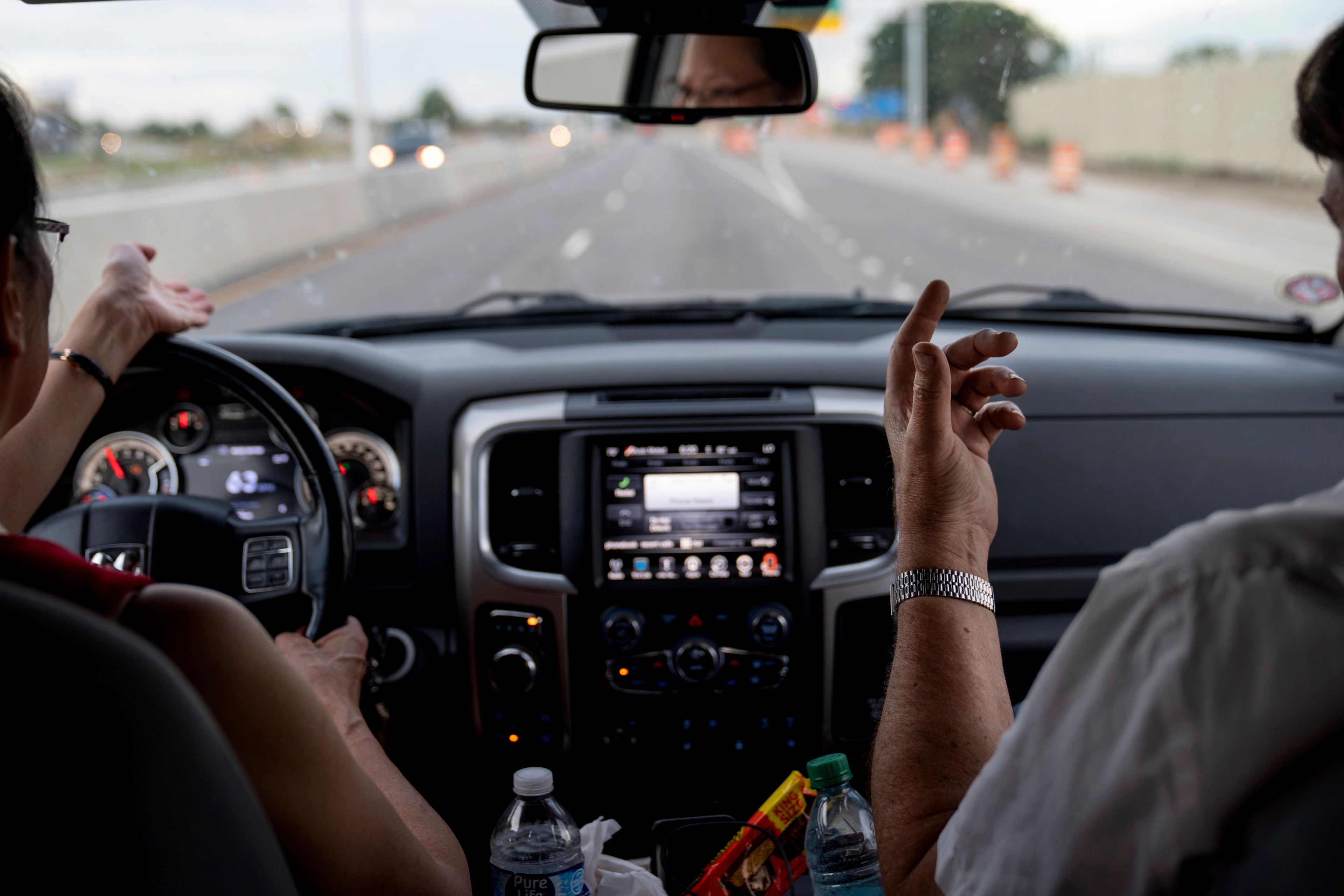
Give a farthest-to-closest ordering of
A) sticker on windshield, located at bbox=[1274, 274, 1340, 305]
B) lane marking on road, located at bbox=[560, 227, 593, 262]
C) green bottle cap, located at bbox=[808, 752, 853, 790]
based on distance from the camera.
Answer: lane marking on road, located at bbox=[560, 227, 593, 262] < sticker on windshield, located at bbox=[1274, 274, 1340, 305] < green bottle cap, located at bbox=[808, 752, 853, 790]

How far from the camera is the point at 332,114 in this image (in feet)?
23.3

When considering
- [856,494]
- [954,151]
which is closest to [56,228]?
[856,494]

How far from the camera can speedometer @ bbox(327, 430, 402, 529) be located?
355 centimetres

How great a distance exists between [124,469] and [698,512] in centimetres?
167

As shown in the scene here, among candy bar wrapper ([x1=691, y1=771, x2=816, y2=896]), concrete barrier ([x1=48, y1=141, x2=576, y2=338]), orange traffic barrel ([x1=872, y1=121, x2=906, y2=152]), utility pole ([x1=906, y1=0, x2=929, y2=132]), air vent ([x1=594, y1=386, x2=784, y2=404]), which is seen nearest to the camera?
candy bar wrapper ([x1=691, y1=771, x2=816, y2=896])

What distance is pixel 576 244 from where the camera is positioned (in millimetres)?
9211

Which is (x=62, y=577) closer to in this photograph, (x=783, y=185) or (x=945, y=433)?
(x=945, y=433)

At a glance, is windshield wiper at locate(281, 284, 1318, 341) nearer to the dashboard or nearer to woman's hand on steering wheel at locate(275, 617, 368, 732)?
the dashboard

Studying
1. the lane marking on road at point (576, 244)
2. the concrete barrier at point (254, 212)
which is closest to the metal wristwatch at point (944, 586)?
the concrete barrier at point (254, 212)

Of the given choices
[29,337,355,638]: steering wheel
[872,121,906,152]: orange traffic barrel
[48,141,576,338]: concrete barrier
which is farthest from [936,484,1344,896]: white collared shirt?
[872,121,906,152]: orange traffic barrel

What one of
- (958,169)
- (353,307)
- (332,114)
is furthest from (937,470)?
(958,169)

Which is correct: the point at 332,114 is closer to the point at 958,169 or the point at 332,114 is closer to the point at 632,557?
the point at 632,557

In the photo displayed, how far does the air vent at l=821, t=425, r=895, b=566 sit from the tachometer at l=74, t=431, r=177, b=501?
1.91m

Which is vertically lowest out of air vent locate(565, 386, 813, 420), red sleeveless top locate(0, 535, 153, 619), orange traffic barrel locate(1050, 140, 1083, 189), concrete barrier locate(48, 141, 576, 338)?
red sleeveless top locate(0, 535, 153, 619)
